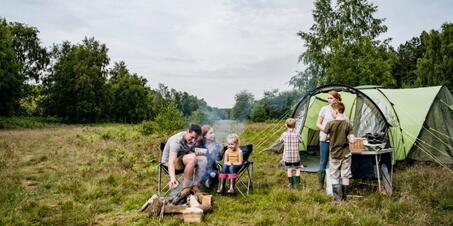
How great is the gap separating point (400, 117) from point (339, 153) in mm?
3875

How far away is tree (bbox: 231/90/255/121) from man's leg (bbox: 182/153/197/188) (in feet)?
25.1

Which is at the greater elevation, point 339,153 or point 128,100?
point 128,100

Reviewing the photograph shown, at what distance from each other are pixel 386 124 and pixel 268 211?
3.92 m

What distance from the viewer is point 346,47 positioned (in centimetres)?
2577

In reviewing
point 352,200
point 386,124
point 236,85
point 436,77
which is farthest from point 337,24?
point 352,200

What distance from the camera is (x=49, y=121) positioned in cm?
3388

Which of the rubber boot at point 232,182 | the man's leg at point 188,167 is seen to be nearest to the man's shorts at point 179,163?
the man's leg at point 188,167

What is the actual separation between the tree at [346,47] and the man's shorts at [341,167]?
751 inches

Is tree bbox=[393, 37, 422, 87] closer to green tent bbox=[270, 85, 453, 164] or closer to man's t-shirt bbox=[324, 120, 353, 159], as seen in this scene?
green tent bbox=[270, 85, 453, 164]

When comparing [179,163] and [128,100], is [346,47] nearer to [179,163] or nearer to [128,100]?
[179,163]

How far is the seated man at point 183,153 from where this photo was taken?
5.62m

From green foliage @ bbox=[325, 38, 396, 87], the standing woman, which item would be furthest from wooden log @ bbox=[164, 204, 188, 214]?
green foliage @ bbox=[325, 38, 396, 87]

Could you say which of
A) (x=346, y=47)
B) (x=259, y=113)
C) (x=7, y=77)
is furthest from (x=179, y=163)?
(x=7, y=77)

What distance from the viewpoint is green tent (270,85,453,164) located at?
834cm
